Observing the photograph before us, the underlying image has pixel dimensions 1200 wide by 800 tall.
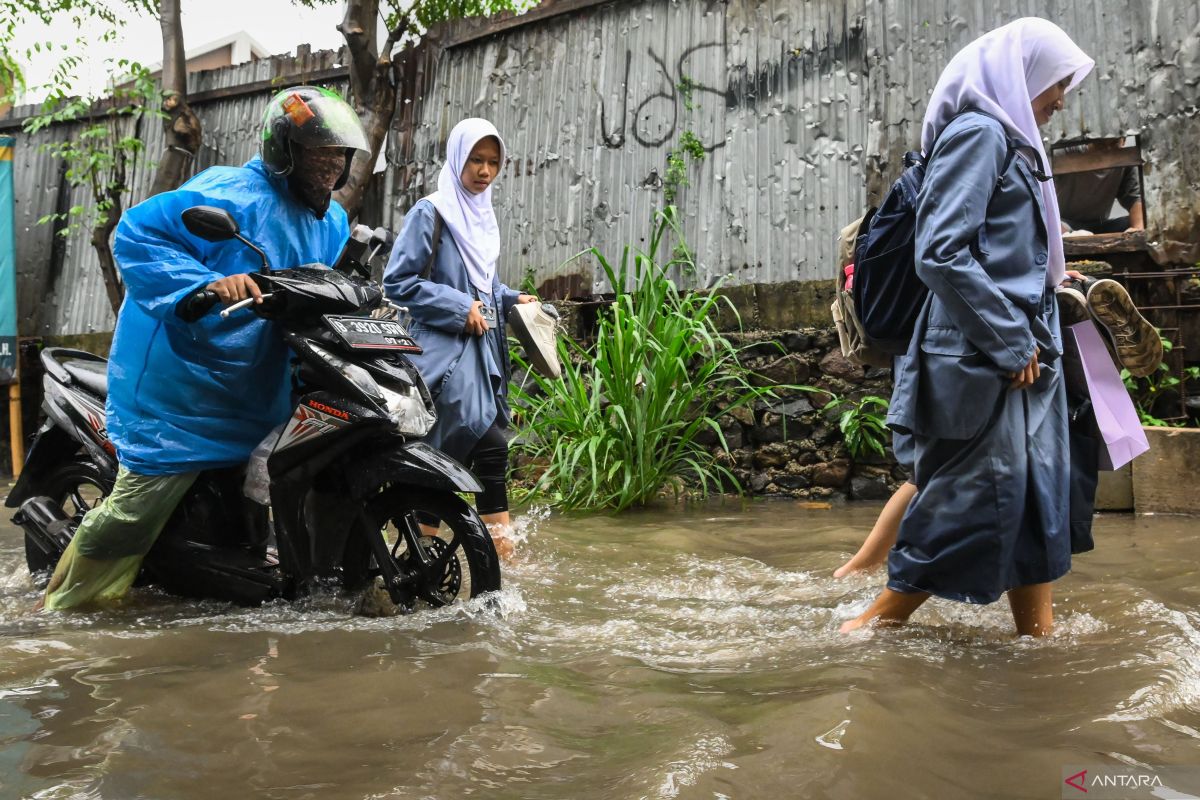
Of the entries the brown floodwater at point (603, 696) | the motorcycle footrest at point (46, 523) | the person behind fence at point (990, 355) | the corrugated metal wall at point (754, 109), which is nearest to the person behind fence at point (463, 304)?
the brown floodwater at point (603, 696)

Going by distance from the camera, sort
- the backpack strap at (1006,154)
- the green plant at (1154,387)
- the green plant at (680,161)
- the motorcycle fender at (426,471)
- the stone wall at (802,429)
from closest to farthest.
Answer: the backpack strap at (1006,154) < the motorcycle fender at (426,471) < the green plant at (1154,387) < the stone wall at (802,429) < the green plant at (680,161)

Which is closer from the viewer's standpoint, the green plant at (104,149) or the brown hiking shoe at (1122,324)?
the brown hiking shoe at (1122,324)

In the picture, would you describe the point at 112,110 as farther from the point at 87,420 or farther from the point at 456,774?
the point at 456,774

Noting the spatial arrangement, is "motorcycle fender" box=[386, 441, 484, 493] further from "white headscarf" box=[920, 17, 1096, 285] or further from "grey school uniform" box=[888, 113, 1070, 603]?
"white headscarf" box=[920, 17, 1096, 285]

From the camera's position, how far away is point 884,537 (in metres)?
3.68

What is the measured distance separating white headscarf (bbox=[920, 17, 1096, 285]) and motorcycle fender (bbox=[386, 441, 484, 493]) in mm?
1728

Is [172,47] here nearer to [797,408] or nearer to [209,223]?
[797,408]

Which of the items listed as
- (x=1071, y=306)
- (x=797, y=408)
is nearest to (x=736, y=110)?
(x=797, y=408)

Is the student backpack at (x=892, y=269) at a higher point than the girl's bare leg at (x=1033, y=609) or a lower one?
higher

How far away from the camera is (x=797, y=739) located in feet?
6.33

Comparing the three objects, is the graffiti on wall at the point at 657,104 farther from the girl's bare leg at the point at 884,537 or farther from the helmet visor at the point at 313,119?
the helmet visor at the point at 313,119

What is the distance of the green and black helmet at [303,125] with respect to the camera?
10.4 ft

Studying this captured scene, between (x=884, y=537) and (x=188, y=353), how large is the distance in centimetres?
248

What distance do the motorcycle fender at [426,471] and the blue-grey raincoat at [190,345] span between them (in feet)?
2.13
